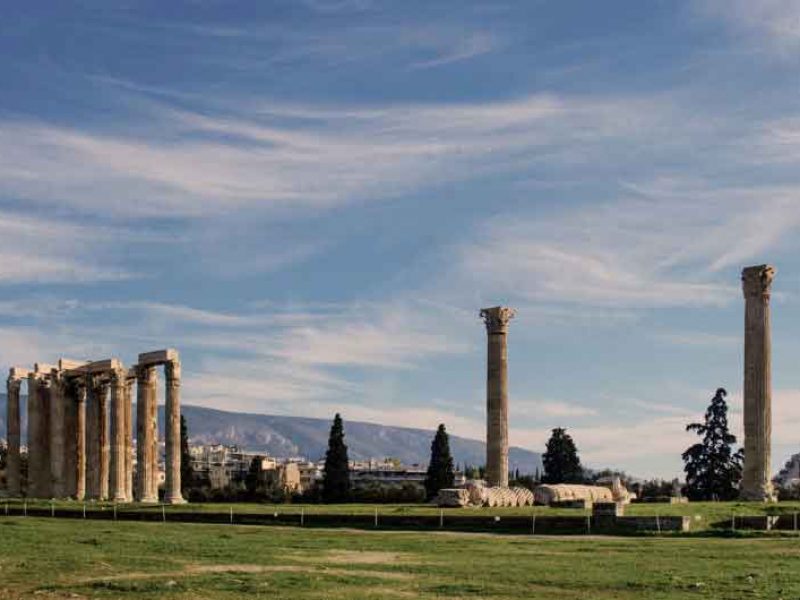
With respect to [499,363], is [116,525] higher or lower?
lower

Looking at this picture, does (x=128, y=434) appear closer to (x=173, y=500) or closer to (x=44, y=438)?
(x=44, y=438)

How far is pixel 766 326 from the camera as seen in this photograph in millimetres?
58375

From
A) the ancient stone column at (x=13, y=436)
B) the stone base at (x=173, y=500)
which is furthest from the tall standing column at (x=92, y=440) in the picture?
the stone base at (x=173, y=500)

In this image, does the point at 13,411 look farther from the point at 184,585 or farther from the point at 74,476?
the point at 184,585

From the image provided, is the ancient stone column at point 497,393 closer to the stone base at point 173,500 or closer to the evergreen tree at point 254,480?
the stone base at point 173,500

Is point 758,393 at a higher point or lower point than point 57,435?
higher

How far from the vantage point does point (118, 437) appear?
76.6 m

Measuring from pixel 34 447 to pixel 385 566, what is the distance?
196ft

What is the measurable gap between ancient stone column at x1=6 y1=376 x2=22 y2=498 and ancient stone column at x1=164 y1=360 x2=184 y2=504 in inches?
660

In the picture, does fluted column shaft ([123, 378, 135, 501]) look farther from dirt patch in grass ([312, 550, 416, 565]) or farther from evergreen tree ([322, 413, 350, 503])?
dirt patch in grass ([312, 550, 416, 565])

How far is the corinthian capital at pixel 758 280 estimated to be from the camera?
5869 cm

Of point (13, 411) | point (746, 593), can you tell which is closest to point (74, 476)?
point (13, 411)

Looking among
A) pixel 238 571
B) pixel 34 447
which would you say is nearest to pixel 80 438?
pixel 34 447

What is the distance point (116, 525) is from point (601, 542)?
2077cm
